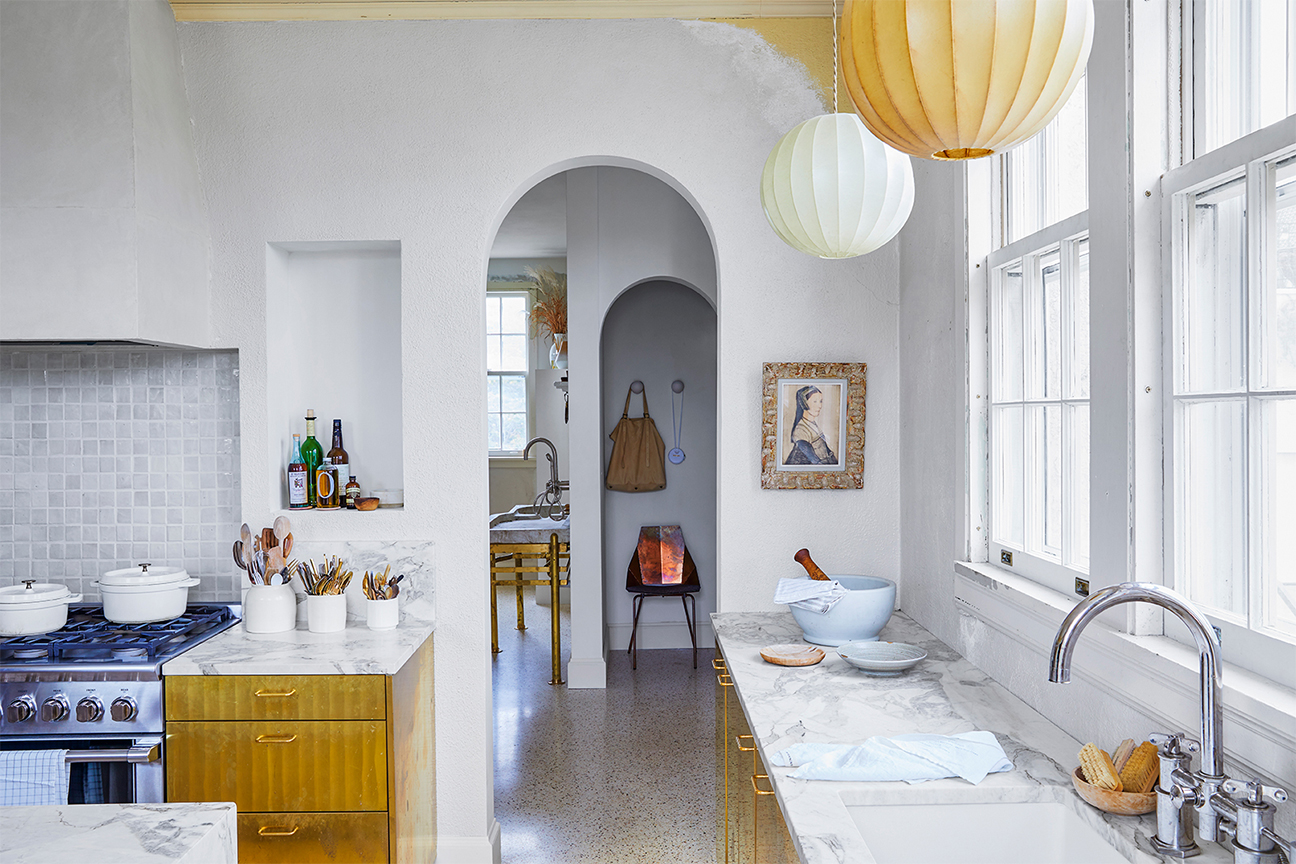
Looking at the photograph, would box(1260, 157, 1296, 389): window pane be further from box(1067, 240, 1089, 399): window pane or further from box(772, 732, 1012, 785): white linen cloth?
box(772, 732, 1012, 785): white linen cloth

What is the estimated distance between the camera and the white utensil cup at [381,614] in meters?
2.75

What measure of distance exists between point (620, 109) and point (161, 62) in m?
1.40

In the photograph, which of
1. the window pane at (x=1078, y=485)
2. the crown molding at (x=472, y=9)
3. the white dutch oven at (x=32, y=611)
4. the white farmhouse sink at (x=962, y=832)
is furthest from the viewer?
the crown molding at (x=472, y=9)

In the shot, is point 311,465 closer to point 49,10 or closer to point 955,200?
point 49,10

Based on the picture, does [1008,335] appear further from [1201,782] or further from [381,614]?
[381,614]

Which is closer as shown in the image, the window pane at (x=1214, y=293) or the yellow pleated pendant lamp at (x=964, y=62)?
the yellow pleated pendant lamp at (x=964, y=62)

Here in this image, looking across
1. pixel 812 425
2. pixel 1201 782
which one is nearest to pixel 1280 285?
pixel 1201 782

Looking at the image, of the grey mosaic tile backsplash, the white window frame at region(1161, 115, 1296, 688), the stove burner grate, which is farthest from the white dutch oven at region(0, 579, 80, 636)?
the white window frame at region(1161, 115, 1296, 688)

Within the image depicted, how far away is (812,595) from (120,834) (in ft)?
5.48

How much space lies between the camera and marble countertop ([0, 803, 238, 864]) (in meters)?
1.18

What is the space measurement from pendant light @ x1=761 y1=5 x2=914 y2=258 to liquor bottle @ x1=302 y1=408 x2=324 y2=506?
187 centimetres

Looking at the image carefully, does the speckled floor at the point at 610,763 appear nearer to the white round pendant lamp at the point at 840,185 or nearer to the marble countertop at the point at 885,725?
the marble countertop at the point at 885,725

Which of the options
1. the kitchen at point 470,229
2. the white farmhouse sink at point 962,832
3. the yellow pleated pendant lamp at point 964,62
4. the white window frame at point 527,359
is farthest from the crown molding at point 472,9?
the white window frame at point 527,359

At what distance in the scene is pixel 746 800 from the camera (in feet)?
6.90
